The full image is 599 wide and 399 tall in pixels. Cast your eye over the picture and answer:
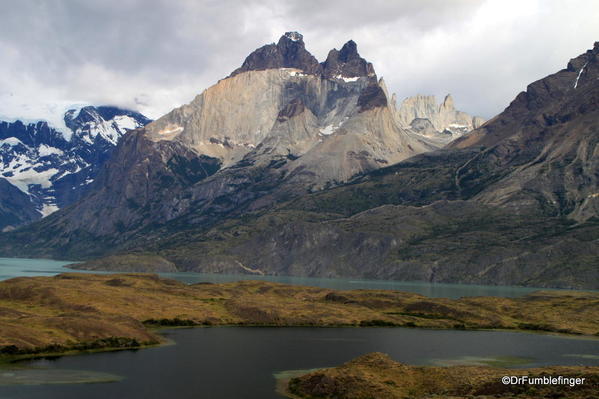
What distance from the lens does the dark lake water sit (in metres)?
97.7

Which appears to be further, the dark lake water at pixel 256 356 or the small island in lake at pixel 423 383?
the dark lake water at pixel 256 356

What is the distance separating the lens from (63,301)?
180 metres

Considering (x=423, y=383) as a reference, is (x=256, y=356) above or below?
above

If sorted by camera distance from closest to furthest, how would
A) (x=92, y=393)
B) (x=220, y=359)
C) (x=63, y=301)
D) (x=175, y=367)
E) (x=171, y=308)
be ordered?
1. (x=92, y=393)
2. (x=175, y=367)
3. (x=220, y=359)
4. (x=63, y=301)
5. (x=171, y=308)

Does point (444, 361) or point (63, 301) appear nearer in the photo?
point (444, 361)

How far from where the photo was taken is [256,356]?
129m

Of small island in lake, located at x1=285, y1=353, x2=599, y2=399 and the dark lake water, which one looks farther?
the dark lake water

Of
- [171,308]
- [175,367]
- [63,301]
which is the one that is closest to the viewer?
[175,367]

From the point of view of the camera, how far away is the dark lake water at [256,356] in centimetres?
9769

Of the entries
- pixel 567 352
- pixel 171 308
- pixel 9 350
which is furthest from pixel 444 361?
pixel 171 308

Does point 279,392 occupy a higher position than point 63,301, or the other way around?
point 63,301

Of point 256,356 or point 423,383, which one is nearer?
point 423,383

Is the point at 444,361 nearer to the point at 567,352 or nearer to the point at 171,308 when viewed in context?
the point at 567,352

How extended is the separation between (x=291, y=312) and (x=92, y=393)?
10750 cm
